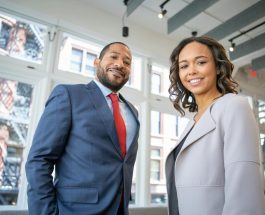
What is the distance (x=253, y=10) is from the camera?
3436 millimetres

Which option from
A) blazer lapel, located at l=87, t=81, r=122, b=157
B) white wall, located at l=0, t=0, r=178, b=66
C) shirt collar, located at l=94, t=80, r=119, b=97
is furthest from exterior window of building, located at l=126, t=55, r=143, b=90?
blazer lapel, located at l=87, t=81, r=122, b=157

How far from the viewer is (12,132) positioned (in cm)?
288

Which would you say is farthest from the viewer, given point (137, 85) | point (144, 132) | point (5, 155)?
point (137, 85)

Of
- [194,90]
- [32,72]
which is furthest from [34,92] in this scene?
[194,90]

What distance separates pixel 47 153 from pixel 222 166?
856 mm

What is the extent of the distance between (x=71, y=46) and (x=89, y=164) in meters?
2.59

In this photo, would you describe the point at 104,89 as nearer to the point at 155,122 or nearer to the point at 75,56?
the point at 75,56

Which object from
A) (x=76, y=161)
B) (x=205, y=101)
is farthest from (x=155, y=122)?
(x=205, y=101)

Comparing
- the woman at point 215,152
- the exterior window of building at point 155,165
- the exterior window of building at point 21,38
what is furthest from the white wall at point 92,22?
the woman at point 215,152

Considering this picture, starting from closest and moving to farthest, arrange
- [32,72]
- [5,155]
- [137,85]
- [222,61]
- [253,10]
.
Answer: [222,61]
[5,155]
[32,72]
[253,10]
[137,85]

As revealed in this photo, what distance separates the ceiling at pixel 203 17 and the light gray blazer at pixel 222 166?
2.64m

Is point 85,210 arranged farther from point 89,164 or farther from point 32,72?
point 32,72

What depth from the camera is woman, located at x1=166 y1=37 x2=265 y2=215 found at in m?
0.81

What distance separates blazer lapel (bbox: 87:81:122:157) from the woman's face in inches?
19.4
